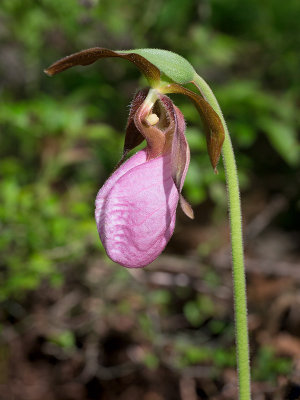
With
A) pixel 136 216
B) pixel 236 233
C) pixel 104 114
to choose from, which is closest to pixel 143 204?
pixel 136 216

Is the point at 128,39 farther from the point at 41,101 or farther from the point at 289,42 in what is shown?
the point at 41,101

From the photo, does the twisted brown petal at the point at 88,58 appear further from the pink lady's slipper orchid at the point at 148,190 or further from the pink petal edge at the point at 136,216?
the pink petal edge at the point at 136,216

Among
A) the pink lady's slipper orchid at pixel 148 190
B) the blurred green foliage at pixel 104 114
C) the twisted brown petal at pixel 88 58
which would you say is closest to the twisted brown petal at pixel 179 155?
the pink lady's slipper orchid at pixel 148 190

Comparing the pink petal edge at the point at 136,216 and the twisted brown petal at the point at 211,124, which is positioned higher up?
the twisted brown petal at the point at 211,124

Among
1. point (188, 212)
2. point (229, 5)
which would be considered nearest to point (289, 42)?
point (229, 5)

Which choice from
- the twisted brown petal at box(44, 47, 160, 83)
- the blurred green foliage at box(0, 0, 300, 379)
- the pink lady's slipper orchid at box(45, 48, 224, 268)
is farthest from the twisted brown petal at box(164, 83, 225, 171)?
the blurred green foliage at box(0, 0, 300, 379)
